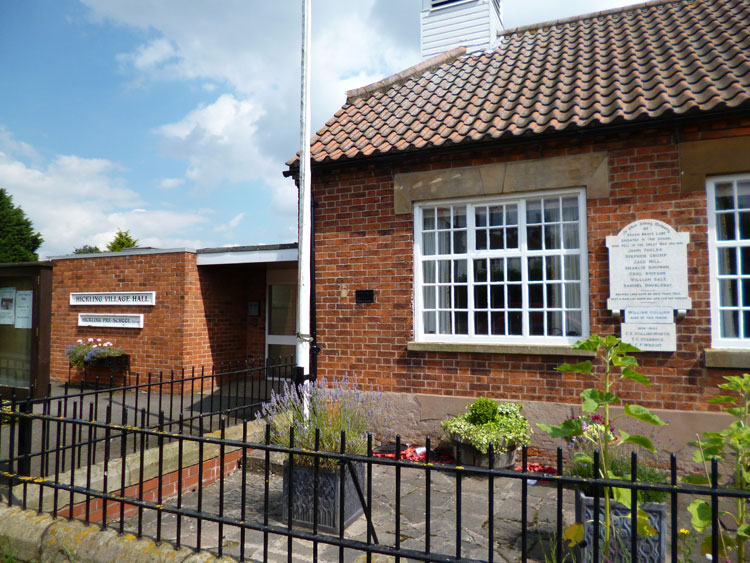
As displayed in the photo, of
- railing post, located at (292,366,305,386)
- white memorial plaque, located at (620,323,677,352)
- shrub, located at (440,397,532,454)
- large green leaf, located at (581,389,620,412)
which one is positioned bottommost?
shrub, located at (440,397,532,454)

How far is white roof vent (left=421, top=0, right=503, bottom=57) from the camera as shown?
9492mm

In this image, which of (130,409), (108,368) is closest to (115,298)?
(108,368)

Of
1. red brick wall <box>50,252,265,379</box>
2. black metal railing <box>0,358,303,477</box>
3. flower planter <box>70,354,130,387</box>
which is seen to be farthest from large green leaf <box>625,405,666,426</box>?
flower planter <box>70,354,130,387</box>

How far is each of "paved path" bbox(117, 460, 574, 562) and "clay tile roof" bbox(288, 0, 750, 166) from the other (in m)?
4.00

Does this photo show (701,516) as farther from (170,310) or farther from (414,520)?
(170,310)

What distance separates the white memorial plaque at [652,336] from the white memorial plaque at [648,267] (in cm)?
22

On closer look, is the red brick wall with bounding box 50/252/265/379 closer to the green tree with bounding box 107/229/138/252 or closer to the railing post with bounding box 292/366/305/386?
the railing post with bounding box 292/366/305/386

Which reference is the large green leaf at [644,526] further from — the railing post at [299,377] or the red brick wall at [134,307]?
the red brick wall at [134,307]

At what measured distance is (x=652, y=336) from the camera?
554cm

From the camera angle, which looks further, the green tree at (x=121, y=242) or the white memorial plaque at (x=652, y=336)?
the green tree at (x=121, y=242)

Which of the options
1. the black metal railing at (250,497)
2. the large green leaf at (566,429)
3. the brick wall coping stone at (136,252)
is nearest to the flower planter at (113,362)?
the brick wall coping stone at (136,252)

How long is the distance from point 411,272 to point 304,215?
1.57m

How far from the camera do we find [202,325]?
11.1 metres

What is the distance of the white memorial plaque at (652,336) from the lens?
18.0 ft
